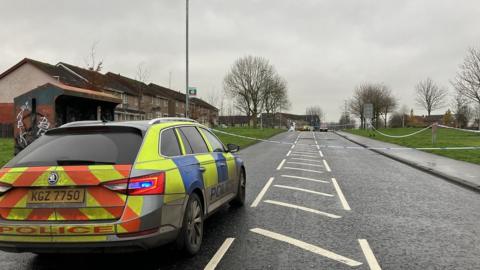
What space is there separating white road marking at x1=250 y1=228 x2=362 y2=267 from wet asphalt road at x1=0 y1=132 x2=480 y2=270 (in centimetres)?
1

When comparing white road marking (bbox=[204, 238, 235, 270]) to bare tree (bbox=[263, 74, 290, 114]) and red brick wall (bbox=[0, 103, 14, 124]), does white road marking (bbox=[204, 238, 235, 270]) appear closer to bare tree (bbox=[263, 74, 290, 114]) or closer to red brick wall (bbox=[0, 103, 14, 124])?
red brick wall (bbox=[0, 103, 14, 124])

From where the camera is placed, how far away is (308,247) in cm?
513

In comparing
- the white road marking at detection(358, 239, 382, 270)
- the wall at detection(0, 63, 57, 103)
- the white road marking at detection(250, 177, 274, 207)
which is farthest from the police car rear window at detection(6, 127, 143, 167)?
the wall at detection(0, 63, 57, 103)

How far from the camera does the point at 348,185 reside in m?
10.5

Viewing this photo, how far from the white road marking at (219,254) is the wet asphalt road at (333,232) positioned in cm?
6

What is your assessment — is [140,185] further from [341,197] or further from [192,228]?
[341,197]

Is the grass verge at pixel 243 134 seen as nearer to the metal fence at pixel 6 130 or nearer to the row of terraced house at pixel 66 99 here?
the row of terraced house at pixel 66 99

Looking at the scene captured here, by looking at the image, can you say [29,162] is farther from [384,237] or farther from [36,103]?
[36,103]

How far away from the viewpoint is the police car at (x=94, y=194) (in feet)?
12.7

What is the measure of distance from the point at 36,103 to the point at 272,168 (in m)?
7.59

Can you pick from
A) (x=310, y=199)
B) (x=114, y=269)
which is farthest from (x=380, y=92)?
(x=114, y=269)

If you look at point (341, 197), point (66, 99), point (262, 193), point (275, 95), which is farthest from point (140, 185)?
point (275, 95)

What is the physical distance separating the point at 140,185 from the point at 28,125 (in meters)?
7.84

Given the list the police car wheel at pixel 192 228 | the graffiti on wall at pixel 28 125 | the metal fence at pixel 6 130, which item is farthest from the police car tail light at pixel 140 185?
the metal fence at pixel 6 130
